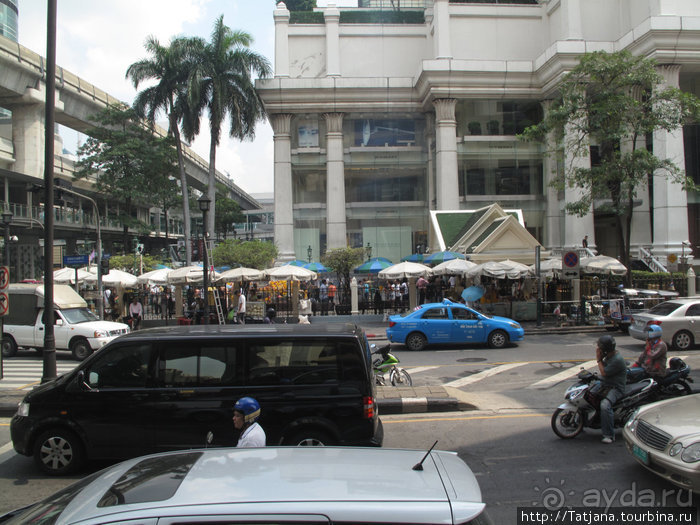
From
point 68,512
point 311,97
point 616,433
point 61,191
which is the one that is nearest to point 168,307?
point 61,191

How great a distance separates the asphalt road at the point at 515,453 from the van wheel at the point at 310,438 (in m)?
1.82

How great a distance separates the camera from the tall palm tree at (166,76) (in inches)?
1467

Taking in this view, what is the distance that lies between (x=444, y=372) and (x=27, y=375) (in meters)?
11.5

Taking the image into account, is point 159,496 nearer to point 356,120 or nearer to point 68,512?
point 68,512

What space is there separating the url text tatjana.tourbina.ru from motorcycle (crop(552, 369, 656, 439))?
230cm

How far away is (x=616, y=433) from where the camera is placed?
7.64 m

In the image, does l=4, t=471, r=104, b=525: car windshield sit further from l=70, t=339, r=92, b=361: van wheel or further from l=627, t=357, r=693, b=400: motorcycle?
l=70, t=339, r=92, b=361: van wheel

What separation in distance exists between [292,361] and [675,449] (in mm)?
4336

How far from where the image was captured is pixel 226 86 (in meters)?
37.5

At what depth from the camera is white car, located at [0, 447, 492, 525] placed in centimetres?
245

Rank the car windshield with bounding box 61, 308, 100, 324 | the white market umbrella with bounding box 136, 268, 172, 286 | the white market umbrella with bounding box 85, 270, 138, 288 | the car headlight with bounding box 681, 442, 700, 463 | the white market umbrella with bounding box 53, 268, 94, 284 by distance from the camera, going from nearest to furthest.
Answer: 1. the car headlight with bounding box 681, 442, 700, 463
2. the car windshield with bounding box 61, 308, 100, 324
3. the white market umbrella with bounding box 85, 270, 138, 288
4. the white market umbrella with bounding box 136, 268, 172, 286
5. the white market umbrella with bounding box 53, 268, 94, 284

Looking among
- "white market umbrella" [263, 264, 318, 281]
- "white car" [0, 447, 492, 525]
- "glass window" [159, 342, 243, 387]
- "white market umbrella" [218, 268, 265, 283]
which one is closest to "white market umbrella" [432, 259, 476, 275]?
"white market umbrella" [263, 264, 318, 281]

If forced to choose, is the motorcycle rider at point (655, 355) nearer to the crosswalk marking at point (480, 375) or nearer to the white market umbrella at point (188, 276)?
the crosswalk marking at point (480, 375)

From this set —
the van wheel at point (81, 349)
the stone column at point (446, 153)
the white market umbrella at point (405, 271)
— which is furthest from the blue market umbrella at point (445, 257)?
the van wheel at point (81, 349)
